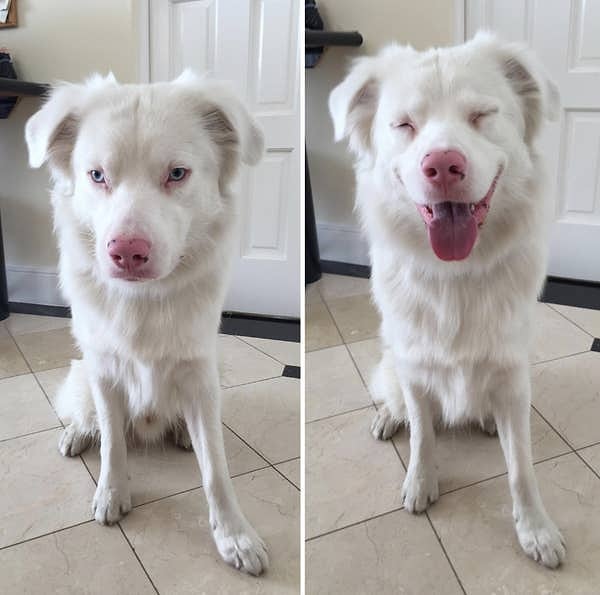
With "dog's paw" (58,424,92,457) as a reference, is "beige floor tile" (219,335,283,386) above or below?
above

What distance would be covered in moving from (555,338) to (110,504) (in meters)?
1.53

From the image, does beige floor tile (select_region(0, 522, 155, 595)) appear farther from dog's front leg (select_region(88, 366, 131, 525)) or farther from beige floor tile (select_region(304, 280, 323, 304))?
beige floor tile (select_region(304, 280, 323, 304))

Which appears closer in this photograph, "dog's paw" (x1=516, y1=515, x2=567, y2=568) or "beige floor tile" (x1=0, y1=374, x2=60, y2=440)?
"dog's paw" (x1=516, y1=515, x2=567, y2=568)

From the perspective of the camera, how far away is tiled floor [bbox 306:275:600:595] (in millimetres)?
1090

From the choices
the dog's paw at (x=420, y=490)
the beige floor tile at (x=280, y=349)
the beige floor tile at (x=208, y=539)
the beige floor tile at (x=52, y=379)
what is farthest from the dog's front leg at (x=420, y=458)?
the beige floor tile at (x=52, y=379)

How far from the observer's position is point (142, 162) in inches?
35.0

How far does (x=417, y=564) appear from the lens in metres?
1.12

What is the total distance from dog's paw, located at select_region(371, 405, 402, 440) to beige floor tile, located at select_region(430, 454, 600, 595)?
25cm

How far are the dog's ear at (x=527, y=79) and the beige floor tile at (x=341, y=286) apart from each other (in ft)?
3.61

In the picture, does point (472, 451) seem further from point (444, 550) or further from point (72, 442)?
point (72, 442)

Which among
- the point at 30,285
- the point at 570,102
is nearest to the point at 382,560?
the point at 30,285

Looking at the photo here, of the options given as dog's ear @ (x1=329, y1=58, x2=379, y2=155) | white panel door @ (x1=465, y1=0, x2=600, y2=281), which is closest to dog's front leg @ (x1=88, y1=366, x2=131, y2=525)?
dog's ear @ (x1=329, y1=58, x2=379, y2=155)

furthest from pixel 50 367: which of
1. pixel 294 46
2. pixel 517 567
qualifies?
pixel 517 567

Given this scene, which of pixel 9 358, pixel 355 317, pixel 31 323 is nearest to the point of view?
pixel 9 358
